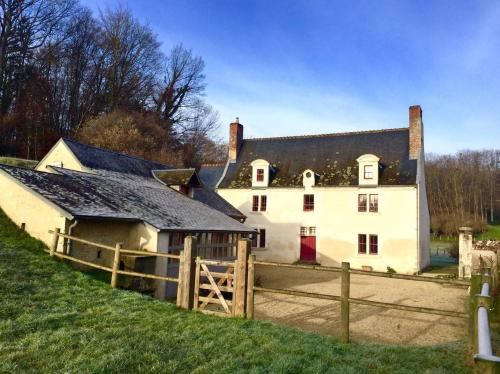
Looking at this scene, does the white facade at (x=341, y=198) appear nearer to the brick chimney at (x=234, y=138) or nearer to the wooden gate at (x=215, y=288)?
the brick chimney at (x=234, y=138)

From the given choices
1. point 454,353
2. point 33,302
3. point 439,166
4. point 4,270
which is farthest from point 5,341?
point 439,166

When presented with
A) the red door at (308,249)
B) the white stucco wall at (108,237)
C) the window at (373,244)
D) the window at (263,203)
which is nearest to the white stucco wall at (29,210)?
the white stucco wall at (108,237)

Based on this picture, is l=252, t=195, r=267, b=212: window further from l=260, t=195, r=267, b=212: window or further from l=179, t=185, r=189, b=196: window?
l=179, t=185, r=189, b=196: window

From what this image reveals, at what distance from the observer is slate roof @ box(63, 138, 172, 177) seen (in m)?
16.9

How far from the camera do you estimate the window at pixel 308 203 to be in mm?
25573

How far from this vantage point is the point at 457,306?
12422 millimetres

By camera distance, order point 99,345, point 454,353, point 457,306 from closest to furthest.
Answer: point 99,345 < point 454,353 < point 457,306

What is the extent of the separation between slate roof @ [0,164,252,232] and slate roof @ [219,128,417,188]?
9.91 meters

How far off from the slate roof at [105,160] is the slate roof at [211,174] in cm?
873

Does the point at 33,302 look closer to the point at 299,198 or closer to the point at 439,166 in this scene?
the point at 299,198

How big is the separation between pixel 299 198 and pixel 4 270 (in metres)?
19.9

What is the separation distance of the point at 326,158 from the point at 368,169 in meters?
3.62

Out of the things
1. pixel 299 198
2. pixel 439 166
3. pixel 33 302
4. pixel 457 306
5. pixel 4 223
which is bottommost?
pixel 457 306

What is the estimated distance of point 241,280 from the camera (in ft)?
24.5
